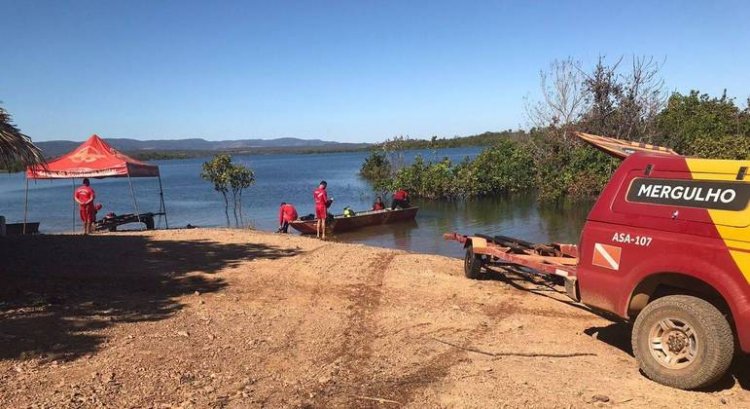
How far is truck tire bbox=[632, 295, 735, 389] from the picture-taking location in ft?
15.4

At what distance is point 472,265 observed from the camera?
32.1ft

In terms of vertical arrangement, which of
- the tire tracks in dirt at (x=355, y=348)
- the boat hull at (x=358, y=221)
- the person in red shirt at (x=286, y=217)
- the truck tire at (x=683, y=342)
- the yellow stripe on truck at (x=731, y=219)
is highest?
the yellow stripe on truck at (x=731, y=219)

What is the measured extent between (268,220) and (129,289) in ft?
62.7

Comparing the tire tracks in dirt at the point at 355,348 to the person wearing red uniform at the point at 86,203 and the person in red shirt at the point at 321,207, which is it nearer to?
the person in red shirt at the point at 321,207

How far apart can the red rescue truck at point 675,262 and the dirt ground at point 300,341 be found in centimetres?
39

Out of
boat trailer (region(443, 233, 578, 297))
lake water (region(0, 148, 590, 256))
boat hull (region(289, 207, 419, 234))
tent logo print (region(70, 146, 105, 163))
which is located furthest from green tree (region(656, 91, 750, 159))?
tent logo print (region(70, 146, 105, 163))

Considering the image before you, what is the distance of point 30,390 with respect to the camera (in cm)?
465

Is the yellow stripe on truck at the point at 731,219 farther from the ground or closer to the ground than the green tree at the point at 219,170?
farther from the ground

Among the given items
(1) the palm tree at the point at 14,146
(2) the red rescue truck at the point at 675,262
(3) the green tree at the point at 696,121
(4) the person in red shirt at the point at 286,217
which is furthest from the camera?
(3) the green tree at the point at 696,121

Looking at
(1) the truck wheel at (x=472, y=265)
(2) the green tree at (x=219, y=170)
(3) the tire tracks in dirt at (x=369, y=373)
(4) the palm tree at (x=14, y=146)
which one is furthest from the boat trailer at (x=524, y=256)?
(2) the green tree at (x=219, y=170)

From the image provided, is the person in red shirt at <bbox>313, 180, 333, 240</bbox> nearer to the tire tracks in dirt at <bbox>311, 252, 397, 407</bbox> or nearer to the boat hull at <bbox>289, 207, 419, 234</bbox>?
the boat hull at <bbox>289, 207, 419, 234</bbox>

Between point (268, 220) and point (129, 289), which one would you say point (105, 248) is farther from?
point (268, 220)

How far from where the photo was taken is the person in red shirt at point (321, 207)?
18578mm

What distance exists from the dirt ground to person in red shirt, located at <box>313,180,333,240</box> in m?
8.05
